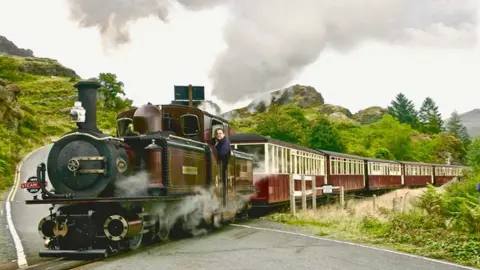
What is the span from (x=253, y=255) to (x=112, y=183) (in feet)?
9.32

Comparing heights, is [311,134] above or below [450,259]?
above

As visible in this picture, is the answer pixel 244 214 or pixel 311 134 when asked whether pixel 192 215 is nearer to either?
pixel 244 214

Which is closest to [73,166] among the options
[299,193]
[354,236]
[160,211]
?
[160,211]

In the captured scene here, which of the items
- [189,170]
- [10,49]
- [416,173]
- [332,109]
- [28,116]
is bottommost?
[416,173]

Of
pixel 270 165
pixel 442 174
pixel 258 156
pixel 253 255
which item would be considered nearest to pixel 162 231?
pixel 253 255

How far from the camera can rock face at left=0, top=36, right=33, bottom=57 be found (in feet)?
→ 529

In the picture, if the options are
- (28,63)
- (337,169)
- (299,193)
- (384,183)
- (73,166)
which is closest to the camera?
(73,166)

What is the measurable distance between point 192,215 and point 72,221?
11.8 feet

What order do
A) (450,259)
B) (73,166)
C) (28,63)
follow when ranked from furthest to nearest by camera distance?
(28,63), (73,166), (450,259)

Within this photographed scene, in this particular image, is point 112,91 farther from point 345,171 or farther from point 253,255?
point 253,255

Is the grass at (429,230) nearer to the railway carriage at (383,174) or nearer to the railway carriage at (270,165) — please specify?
the railway carriage at (270,165)

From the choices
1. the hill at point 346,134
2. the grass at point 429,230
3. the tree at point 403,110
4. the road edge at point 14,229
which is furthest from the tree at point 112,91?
the tree at point 403,110

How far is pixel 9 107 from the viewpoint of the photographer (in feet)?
139

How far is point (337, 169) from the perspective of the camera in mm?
31469
